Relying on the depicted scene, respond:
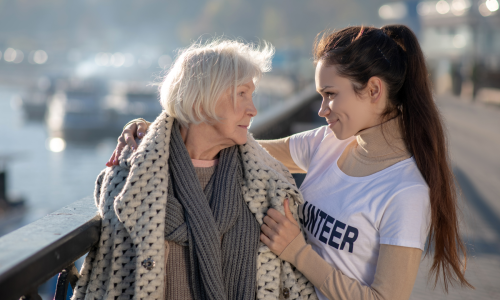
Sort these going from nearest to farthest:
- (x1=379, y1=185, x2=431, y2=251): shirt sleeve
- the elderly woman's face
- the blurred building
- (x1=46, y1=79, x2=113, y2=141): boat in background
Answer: (x1=379, y1=185, x2=431, y2=251): shirt sleeve → the elderly woman's face → the blurred building → (x1=46, y1=79, x2=113, y2=141): boat in background

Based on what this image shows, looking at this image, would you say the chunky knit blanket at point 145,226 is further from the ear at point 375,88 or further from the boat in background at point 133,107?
the boat in background at point 133,107

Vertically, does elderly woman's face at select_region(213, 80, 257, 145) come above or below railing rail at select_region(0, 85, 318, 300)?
above

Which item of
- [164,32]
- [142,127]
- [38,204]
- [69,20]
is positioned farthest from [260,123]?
[69,20]

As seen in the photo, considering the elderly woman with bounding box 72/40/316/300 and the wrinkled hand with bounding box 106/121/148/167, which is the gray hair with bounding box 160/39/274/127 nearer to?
the elderly woman with bounding box 72/40/316/300

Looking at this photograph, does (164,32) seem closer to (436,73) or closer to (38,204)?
(38,204)

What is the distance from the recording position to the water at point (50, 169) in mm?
40031

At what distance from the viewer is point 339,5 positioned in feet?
364

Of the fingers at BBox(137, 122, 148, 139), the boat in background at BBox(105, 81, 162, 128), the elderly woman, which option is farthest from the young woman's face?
the boat in background at BBox(105, 81, 162, 128)

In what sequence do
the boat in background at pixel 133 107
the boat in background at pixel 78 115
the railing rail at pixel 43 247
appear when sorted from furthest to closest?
the boat in background at pixel 133 107
the boat in background at pixel 78 115
the railing rail at pixel 43 247

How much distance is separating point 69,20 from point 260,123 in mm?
138595

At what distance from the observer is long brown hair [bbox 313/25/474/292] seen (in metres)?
1.86

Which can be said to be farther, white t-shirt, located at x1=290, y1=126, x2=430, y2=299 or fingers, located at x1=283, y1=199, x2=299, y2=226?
fingers, located at x1=283, y1=199, x2=299, y2=226

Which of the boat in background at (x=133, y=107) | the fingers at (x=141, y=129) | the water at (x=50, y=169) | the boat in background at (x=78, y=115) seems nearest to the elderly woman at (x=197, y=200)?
the fingers at (x=141, y=129)

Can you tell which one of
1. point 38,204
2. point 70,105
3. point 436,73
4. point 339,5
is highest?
point 339,5
